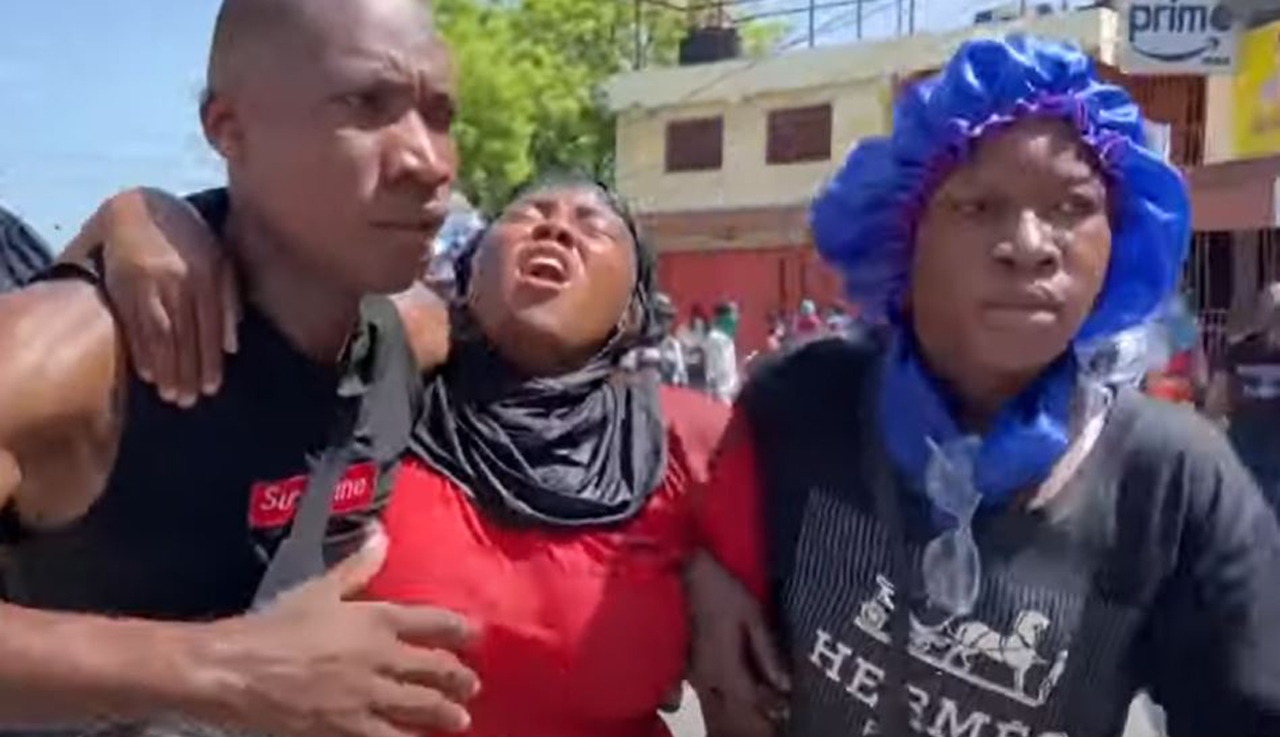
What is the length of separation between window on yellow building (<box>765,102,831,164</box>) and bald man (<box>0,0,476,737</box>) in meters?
23.1

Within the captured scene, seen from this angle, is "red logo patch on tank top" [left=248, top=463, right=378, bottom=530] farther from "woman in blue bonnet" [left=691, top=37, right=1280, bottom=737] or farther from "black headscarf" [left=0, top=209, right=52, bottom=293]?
"black headscarf" [left=0, top=209, right=52, bottom=293]

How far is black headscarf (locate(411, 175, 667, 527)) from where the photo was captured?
2.63 m

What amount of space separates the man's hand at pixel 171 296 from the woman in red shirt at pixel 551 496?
46 cm

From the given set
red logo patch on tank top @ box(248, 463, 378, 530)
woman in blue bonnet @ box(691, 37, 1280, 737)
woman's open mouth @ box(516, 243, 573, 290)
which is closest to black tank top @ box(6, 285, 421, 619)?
red logo patch on tank top @ box(248, 463, 378, 530)

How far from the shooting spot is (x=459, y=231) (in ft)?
9.64

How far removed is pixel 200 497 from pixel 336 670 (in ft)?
1.27

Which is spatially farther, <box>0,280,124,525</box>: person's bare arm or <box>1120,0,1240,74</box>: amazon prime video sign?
<box>1120,0,1240,74</box>: amazon prime video sign

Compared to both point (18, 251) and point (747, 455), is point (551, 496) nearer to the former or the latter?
point (747, 455)

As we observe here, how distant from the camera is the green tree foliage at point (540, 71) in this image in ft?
101

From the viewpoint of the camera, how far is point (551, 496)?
8.61 feet

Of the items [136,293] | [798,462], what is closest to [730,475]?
[798,462]

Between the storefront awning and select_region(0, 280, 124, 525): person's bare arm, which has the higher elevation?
select_region(0, 280, 124, 525): person's bare arm

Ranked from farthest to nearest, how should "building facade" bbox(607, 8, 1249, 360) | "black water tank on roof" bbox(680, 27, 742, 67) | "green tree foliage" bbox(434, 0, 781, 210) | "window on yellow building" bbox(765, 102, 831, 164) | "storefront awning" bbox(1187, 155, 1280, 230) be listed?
1. "green tree foliage" bbox(434, 0, 781, 210)
2. "black water tank on roof" bbox(680, 27, 742, 67)
3. "window on yellow building" bbox(765, 102, 831, 164)
4. "building facade" bbox(607, 8, 1249, 360)
5. "storefront awning" bbox(1187, 155, 1280, 230)

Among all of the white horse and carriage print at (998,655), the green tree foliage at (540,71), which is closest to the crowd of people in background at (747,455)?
the white horse and carriage print at (998,655)
